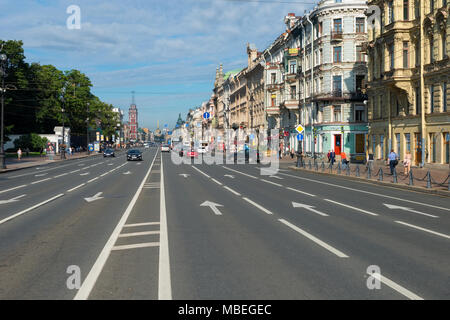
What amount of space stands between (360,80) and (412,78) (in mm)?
18936

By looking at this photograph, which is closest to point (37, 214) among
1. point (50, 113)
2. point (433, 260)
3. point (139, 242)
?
point (139, 242)

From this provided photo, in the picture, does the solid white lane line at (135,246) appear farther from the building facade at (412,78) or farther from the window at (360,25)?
the window at (360,25)

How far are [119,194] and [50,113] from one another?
7875 centimetres

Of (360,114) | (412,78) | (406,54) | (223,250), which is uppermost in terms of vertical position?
(406,54)

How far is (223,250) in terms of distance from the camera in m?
8.41

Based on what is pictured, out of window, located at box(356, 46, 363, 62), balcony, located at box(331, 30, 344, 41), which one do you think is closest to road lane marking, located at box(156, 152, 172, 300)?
balcony, located at box(331, 30, 344, 41)

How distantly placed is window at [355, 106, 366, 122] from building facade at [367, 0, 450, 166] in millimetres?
11826

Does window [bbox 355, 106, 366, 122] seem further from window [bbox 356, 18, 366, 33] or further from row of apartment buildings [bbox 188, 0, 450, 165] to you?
window [bbox 356, 18, 366, 33]

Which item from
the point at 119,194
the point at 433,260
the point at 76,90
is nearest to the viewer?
the point at 433,260

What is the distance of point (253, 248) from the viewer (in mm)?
8602

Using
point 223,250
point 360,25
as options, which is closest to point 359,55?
point 360,25

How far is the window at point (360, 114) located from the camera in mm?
55125

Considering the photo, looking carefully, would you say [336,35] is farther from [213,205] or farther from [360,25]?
[213,205]

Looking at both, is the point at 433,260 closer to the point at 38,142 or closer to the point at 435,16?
the point at 435,16
